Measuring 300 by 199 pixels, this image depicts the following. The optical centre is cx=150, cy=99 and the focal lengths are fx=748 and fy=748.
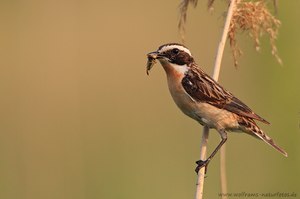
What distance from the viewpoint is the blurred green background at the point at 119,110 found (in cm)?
788

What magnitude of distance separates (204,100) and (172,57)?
0.44 meters

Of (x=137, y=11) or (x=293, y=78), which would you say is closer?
(x=293, y=78)

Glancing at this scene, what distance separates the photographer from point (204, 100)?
6.09m

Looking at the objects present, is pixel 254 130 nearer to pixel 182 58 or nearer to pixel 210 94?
pixel 210 94

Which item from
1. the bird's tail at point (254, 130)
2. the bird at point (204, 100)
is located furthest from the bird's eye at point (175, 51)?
the bird's tail at point (254, 130)

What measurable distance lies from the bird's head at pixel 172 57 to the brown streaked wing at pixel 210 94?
9 centimetres

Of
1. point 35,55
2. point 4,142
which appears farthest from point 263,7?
point 35,55

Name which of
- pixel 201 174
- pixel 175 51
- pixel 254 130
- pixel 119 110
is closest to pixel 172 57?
pixel 175 51

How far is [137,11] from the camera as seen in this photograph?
38.8ft

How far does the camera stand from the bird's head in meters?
5.93

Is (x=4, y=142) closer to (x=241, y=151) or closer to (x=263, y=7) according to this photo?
(x=241, y=151)

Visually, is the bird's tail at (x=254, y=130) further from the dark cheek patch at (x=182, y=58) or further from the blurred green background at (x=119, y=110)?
the blurred green background at (x=119, y=110)

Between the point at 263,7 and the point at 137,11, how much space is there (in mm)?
6444

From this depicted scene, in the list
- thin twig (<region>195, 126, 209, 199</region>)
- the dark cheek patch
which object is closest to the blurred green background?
the dark cheek patch
